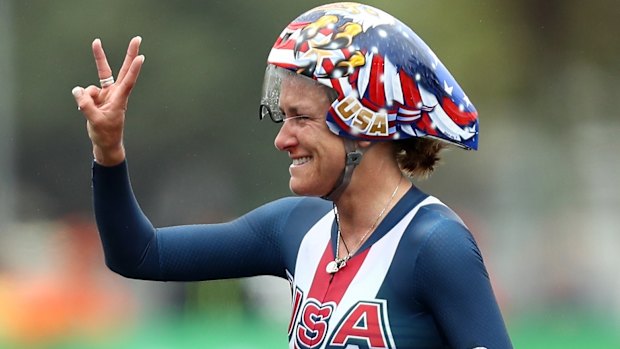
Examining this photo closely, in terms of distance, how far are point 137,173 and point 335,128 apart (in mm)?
3322

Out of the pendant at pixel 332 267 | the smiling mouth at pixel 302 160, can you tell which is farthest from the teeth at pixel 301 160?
the pendant at pixel 332 267

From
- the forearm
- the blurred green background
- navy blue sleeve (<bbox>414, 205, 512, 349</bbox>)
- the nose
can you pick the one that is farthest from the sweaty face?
the blurred green background

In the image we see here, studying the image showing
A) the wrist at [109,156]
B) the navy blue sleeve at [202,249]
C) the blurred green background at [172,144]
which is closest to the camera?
the wrist at [109,156]

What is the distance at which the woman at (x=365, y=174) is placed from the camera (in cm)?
222

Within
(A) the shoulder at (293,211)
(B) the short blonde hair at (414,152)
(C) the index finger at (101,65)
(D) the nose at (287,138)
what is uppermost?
(C) the index finger at (101,65)

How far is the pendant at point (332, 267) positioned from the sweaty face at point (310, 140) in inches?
5.8

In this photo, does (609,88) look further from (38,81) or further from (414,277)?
(414,277)

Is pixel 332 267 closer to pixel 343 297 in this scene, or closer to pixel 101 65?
pixel 343 297

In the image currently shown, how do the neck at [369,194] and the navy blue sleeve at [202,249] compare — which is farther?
the navy blue sleeve at [202,249]

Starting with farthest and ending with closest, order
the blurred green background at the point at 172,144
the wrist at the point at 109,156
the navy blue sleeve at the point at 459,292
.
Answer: the blurred green background at the point at 172,144 < the wrist at the point at 109,156 < the navy blue sleeve at the point at 459,292

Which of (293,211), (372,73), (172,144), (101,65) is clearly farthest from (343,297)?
(172,144)

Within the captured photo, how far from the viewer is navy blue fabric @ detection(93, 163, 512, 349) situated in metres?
2.19

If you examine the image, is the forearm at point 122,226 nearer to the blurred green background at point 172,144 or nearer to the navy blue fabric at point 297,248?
the navy blue fabric at point 297,248

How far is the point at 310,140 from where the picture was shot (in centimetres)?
235
